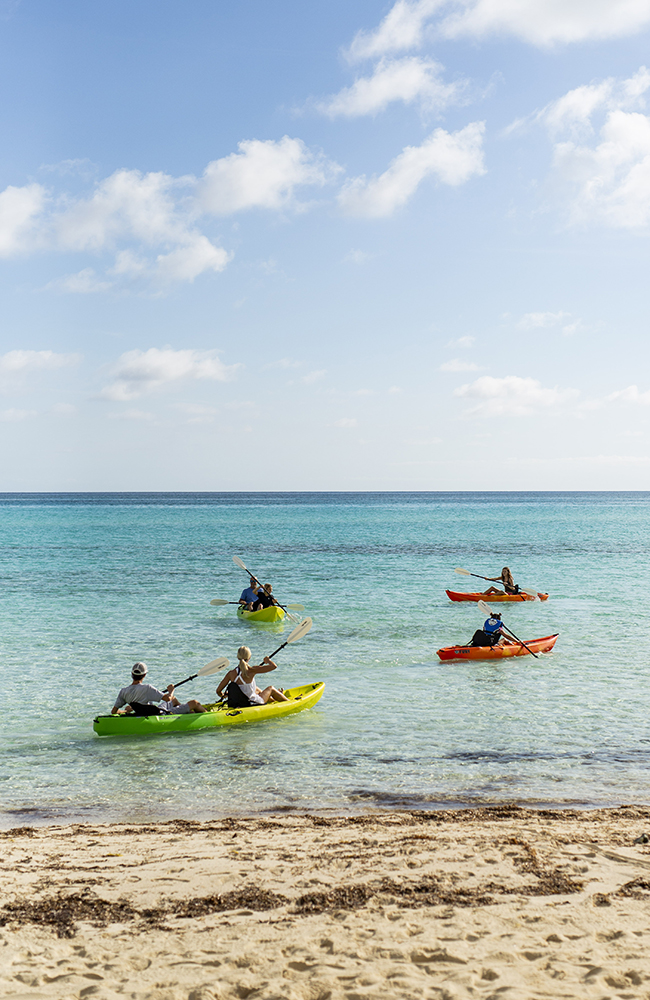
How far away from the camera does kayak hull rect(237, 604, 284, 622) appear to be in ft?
73.1

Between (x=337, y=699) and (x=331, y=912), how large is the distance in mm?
7886

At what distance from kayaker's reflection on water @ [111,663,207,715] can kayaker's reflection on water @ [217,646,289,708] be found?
57 centimetres

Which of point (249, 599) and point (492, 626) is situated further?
point (249, 599)

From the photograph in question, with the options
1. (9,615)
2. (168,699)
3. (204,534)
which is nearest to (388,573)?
(9,615)

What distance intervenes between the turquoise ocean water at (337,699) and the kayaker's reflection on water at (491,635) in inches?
30.8

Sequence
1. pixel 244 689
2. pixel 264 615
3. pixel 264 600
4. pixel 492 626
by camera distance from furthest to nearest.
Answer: pixel 264 600 → pixel 264 615 → pixel 492 626 → pixel 244 689

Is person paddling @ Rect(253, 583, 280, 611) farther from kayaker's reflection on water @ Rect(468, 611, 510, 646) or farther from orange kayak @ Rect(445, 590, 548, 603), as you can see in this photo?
kayaker's reflection on water @ Rect(468, 611, 510, 646)

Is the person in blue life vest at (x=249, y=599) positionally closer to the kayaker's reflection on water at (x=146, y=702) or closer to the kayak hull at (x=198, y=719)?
the kayak hull at (x=198, y=719)

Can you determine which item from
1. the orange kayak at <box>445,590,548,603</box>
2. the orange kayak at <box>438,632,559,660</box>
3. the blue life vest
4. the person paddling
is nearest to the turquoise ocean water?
the orange kayak at <box>438,632,559,660</box>

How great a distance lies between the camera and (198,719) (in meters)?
11.5

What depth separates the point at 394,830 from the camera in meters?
7.23

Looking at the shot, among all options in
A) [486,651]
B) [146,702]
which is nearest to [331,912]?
[146,702]

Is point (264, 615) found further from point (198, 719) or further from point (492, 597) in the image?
point (198, 719)

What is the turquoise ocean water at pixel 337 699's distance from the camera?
8938 millimetres
